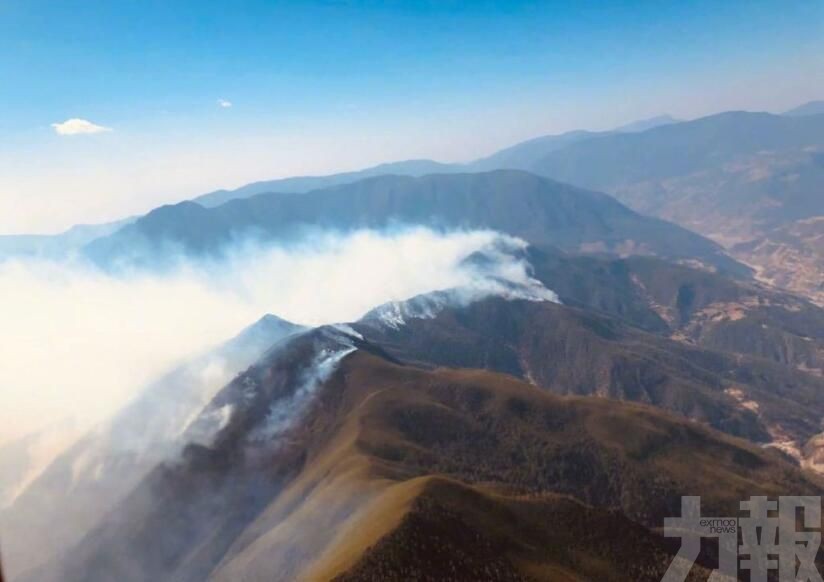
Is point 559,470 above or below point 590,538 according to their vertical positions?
below

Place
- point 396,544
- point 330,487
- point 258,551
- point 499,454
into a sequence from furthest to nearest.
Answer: point 499,454
point 330,487
point 258,551
point 396,544

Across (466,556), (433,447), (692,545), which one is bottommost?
(692,545)

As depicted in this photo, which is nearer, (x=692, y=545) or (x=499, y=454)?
(x=692, y=545)

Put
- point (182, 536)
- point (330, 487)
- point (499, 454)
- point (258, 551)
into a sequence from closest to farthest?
point (258, 551), point (330, 487), point (182, 536), point (499, 454)

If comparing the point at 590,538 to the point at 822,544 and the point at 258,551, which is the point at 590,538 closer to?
the point at 258,551

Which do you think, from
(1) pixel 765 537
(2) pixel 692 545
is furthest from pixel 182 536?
(1) pixel 765 537

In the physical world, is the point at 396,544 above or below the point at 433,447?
above

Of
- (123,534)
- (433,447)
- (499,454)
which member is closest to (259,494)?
(123,534)

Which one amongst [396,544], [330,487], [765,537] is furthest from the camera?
[765,537]

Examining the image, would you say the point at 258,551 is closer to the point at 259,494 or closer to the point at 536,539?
the point at 259,494
